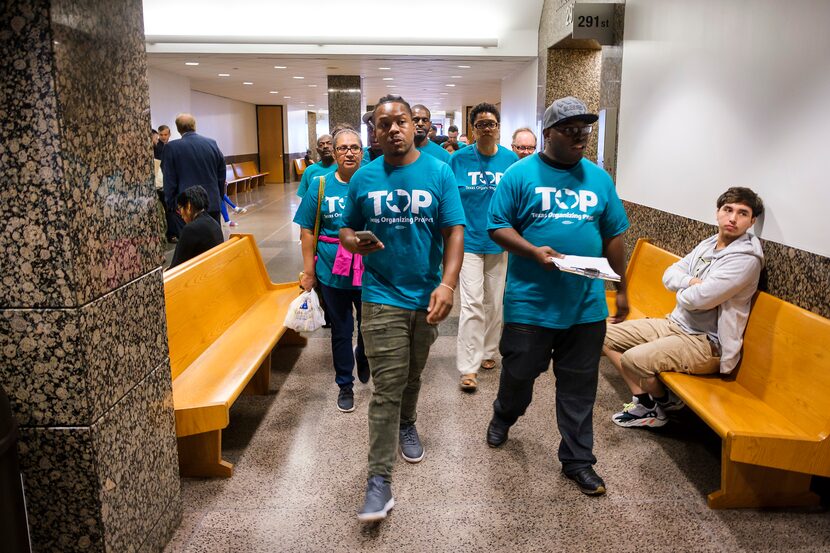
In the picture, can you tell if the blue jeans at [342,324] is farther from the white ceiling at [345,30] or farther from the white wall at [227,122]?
the white wall at [227,122]

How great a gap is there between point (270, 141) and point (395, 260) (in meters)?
24.2

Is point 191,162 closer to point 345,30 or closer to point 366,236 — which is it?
point 345,30

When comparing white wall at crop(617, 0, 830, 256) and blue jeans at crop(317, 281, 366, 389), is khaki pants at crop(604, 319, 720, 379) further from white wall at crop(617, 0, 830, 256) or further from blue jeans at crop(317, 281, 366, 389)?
blue jeans at crop(317, 281, 366, 389)

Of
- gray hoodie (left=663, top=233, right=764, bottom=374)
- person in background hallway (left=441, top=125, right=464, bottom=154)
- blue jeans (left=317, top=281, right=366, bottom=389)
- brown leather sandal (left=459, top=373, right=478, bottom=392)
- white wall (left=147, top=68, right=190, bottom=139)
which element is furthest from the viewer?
white wall (left=147, top=68, right=190, bottom=139)

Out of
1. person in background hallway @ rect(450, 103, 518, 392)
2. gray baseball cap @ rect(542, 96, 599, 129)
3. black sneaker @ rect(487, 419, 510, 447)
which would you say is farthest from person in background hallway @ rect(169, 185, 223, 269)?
gray baseball cap @ rect(542, 96, 599, 129)

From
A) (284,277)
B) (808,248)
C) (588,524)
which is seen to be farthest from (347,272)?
(284,277)

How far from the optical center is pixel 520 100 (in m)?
11.8

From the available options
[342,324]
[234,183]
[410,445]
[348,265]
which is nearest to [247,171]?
[234,183]

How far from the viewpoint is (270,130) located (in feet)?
84.2

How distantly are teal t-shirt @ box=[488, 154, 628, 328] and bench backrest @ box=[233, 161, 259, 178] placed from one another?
17.9m

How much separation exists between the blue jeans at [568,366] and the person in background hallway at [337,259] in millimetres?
1159

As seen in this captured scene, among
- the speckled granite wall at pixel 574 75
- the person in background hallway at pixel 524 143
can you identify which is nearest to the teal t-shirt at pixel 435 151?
the person in background hallway at pixel 524 143

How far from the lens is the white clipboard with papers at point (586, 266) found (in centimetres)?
263

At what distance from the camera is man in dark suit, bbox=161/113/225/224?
25.0 ft
